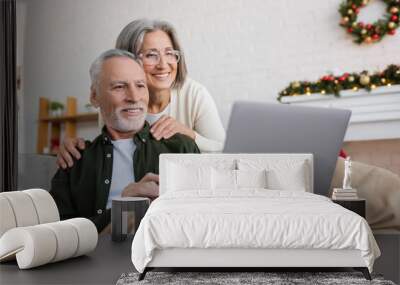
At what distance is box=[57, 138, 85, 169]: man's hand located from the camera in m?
5.62

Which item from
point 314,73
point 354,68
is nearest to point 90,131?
point 314,73

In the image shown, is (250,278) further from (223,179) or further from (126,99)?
(126,99)

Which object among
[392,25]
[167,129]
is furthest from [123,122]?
[392,25]

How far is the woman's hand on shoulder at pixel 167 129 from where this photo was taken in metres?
5.44

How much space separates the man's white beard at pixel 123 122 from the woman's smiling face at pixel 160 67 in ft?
0.87

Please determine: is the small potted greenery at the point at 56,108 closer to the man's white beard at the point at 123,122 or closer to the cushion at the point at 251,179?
the man's white beard at the point at 123,122

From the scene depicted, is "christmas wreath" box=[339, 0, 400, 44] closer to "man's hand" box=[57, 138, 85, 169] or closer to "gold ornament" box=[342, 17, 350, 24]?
"gold ornament" box=[342, 17, 350, 24]

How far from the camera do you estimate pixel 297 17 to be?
5.61 metres

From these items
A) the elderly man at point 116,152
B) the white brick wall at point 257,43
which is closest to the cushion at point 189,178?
the elderly man at point 116,152

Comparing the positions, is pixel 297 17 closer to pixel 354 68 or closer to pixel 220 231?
pixel 354 68

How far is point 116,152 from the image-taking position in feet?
17.8

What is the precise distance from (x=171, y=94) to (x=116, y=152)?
78cm

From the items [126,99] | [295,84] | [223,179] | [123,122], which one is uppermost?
[295,84]

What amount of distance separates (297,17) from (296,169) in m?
1.97
